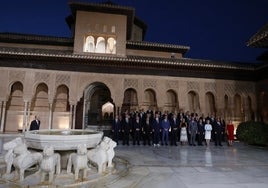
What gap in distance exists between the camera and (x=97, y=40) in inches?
641

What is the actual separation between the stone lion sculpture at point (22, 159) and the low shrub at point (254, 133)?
11222 mm

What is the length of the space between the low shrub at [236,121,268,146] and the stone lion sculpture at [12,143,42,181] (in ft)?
36.8

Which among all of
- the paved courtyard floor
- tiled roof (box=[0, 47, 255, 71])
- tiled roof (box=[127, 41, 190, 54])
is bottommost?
the paved courtyard floor

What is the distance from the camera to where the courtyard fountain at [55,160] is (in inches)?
153

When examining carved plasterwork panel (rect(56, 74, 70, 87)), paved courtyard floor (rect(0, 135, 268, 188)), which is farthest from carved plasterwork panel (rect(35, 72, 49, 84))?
paved courtyard floor (rect(0, 135, 268, 188))

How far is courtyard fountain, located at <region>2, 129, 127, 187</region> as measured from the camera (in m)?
3.89

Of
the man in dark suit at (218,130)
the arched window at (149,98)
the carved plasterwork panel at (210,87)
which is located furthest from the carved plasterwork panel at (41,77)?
the carved plasterwork panel at (210,87)

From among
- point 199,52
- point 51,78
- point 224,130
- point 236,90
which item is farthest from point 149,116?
point 199,52

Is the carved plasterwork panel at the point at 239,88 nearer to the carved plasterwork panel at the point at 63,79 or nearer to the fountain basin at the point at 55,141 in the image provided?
the carved plasterwork panel at the point at 63,79

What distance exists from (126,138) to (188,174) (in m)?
6.12

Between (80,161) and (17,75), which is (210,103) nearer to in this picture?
(80,161)

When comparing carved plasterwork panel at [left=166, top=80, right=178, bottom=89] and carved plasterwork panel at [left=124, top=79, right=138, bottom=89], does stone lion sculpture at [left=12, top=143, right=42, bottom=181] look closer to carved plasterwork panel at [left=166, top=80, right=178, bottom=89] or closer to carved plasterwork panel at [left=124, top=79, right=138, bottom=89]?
carved plasterwork panel at [left=124, top=79, right=138, bottom=89]

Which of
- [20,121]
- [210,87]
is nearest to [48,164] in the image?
[20,121]

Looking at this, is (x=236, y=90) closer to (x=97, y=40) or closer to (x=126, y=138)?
(x=126, y=138)
